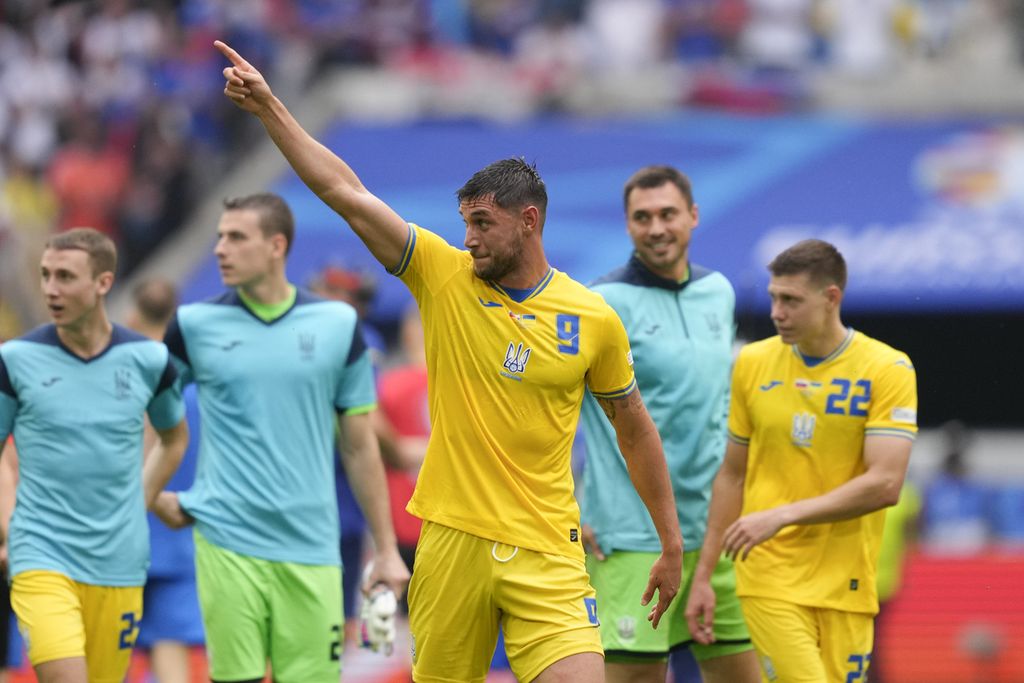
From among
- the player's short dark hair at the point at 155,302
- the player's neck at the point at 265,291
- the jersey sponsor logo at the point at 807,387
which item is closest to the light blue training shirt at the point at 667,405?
the jersey sponsor logo at the point at 807,387

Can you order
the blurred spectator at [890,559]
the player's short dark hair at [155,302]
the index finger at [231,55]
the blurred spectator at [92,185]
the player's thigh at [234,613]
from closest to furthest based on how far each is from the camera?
the index finger at [231,55] < the player's thigh at [234,613] < the player's short dark hair at [155,302] < the blurred spectator at [890,559] < the blurred spectator at [92,185]

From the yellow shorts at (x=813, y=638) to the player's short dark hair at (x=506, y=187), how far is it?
2.38 meters

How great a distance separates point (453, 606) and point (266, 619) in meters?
1.97

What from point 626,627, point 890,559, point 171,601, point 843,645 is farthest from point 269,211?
point 890,559

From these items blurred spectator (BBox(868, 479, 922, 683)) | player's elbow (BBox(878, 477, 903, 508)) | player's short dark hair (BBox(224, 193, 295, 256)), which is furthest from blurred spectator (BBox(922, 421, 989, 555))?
player's short dark hair (BBox(224, 193, 295, 256))

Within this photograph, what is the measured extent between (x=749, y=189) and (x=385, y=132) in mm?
4736

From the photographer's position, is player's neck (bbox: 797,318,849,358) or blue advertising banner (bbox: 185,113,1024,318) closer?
player's neck (bbox: 797,318,849,358)

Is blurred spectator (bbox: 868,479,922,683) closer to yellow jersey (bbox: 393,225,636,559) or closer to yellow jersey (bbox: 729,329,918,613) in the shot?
yellow jersey (bbox: 729,329,918,613)

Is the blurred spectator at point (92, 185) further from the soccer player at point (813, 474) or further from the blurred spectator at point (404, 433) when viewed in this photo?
the soccer player at point (813, 474)

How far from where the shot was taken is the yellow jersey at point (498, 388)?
20.1 ft

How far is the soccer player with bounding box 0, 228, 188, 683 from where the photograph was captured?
7.53 meters

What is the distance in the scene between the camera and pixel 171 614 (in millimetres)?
9266

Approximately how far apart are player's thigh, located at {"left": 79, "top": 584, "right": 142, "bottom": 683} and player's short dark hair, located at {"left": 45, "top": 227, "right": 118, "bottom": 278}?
152 cm

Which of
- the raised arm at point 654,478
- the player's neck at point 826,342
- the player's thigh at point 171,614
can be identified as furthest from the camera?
the player's thigh at point 171,614
